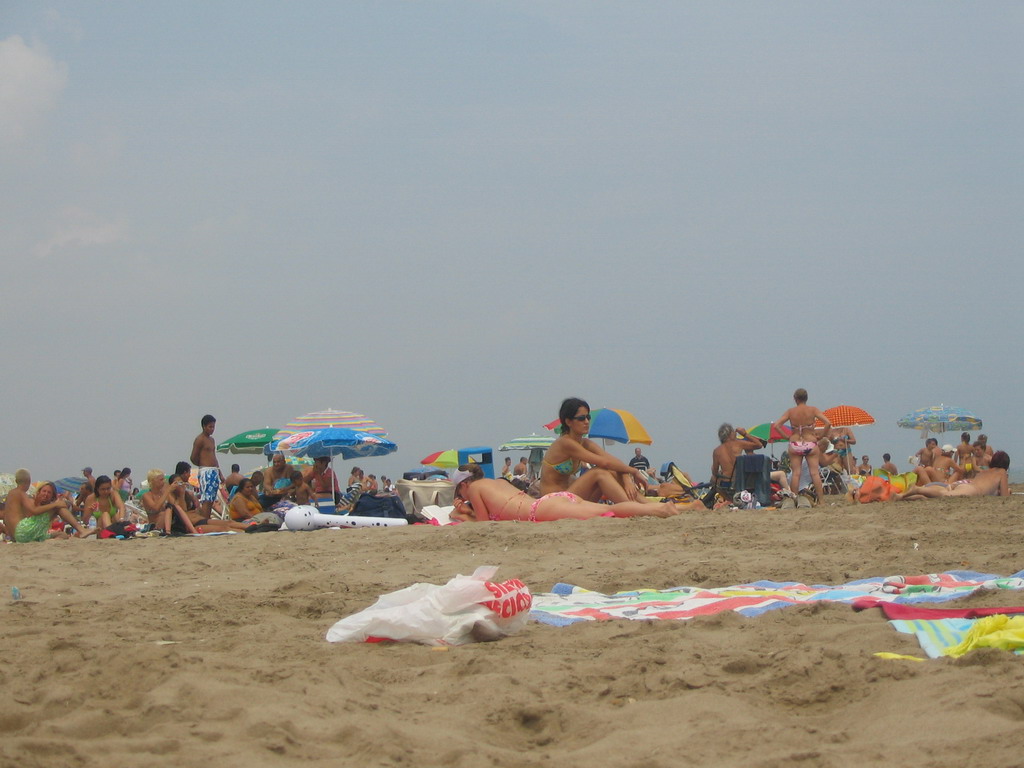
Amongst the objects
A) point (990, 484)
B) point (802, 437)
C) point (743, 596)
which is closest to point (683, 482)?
point (802, 437)

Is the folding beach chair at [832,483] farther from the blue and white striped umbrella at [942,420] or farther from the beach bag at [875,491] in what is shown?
the blue and white striped umbrella at [942,420]

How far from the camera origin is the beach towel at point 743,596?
146 inches

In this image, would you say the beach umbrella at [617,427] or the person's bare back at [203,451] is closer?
the person's bare back at [203,451]

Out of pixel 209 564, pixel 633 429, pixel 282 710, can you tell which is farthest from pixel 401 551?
pixel 633 429

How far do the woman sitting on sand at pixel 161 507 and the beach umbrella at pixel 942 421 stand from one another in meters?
15.7

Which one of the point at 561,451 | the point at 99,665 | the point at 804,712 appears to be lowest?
the point at 804,712

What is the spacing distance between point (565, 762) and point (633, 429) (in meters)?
13.6

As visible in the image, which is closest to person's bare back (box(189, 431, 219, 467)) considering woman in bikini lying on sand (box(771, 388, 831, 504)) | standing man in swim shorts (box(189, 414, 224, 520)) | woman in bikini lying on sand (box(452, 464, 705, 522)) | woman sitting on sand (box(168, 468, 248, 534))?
standing man in swim shorts (box(189, 414, 224, 520))

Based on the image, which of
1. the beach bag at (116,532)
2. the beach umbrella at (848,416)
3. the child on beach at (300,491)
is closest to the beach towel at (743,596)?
the beach bag at (116,532)

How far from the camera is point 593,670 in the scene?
9.11ft

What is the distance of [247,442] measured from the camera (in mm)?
17781

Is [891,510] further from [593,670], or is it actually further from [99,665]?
[99,665]

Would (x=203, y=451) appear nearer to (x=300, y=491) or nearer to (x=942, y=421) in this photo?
(x=300, y=491)

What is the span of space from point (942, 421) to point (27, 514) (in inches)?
679
